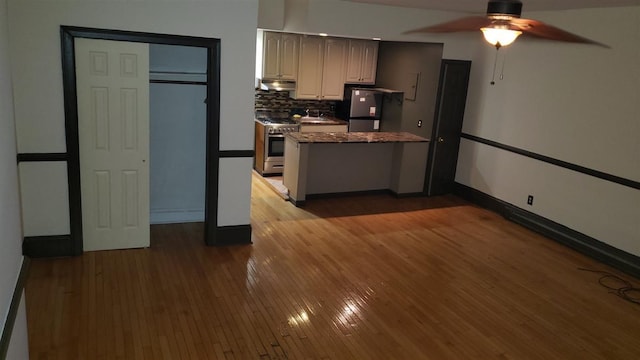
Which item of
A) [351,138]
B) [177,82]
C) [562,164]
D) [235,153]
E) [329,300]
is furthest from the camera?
[351,138]

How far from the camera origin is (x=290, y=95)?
27.5 ft

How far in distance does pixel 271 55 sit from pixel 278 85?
1.69ft

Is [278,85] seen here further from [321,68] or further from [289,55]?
[321,68]

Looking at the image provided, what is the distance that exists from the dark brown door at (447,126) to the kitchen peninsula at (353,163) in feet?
0.52

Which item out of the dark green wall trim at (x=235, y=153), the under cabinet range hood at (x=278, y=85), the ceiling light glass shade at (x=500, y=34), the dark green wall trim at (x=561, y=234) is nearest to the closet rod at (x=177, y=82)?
the dark green wall trim at (x=235, y=153)

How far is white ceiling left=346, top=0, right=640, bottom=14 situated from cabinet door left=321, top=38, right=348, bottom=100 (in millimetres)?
1930

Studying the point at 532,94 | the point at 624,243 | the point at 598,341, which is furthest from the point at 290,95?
the point at 598,341

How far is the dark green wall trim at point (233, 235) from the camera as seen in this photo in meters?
5.09

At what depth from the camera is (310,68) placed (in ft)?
26.3

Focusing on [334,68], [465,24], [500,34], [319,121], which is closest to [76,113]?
[465,24]

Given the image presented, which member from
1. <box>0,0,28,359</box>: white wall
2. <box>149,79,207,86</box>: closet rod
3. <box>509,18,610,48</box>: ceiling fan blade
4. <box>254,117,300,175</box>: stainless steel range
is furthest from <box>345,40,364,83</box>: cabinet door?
<box>0,0,28,359</box>: white wall

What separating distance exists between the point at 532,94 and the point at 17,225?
5.63 m

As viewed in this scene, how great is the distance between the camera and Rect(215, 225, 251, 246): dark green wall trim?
16.7ft

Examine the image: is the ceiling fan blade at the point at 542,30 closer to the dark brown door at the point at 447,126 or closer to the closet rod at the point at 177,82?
the closet rod at the point at 177,82
